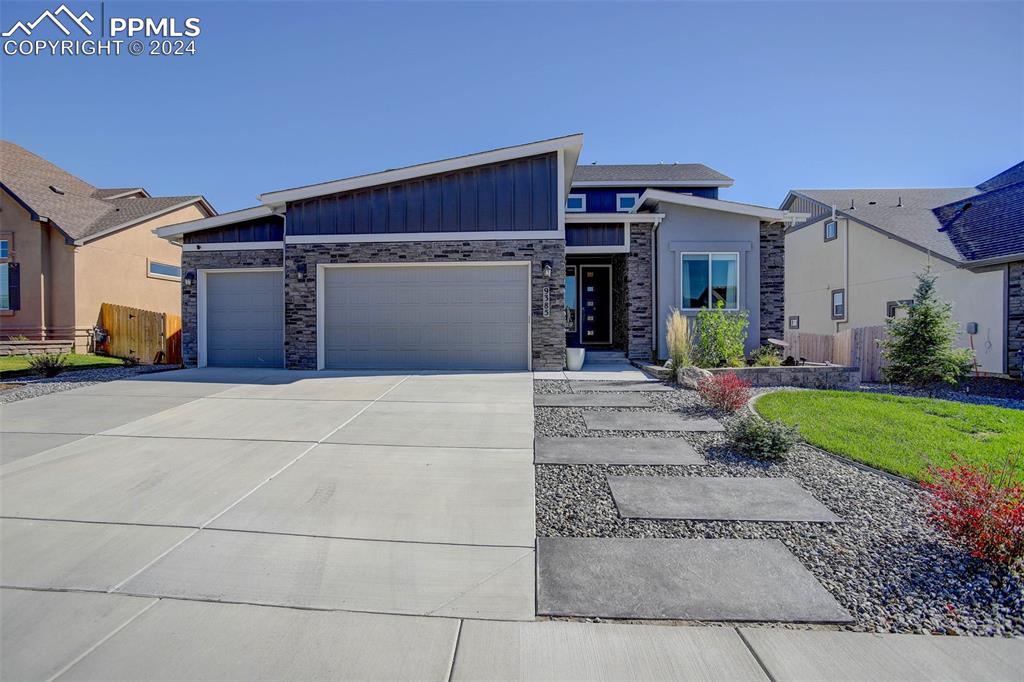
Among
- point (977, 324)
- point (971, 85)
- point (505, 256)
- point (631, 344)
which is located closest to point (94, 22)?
point (505, 256)

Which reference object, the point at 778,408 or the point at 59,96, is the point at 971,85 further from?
the point at 59,96

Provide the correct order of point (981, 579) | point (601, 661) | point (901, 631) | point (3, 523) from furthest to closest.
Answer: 1. point (3, 523)
2. point (981, 579)
3. point (901, 631)
4. point (601, 661)

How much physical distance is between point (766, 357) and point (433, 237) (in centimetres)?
746

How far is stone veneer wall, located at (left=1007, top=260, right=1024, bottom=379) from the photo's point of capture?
11000mm

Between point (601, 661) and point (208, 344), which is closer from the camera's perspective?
point (601, 661)

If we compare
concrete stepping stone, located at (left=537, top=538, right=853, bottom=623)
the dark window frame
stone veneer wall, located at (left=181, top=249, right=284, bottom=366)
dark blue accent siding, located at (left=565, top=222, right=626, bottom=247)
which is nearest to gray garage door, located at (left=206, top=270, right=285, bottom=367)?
stone veneer wall, located at (left=181, top=249, right=284, bottom=366)

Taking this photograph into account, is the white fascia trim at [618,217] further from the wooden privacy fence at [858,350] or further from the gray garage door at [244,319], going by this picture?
→ the gray garage door at [244,319]

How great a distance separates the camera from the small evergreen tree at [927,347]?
876cm

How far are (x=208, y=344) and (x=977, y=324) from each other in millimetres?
18788

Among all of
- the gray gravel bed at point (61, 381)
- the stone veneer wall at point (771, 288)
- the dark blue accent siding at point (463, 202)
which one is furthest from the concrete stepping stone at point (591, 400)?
the gray gravel bed at point (61, 381)

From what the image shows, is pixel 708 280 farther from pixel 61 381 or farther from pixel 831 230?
pixel 61 381

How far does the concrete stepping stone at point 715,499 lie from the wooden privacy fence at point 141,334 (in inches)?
564

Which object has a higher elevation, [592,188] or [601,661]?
[592,188]

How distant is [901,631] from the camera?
2350 mm
